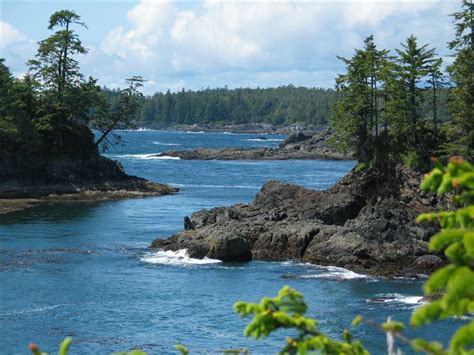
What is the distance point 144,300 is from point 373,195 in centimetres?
2629

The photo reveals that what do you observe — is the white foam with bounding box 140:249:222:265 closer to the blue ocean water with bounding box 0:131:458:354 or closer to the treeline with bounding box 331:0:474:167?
the blue ocean water with bounding box 0:131:458:354

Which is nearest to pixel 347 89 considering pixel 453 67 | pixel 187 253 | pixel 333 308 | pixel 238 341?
pixel 453 67

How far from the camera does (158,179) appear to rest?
104 metres

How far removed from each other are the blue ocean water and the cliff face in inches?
66.4

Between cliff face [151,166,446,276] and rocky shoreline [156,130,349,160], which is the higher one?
rocky shoreline [156,130,349,160]

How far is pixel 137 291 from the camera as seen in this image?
4184cm

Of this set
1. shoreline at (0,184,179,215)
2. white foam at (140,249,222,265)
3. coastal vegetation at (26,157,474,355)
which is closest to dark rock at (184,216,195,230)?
white foam at (140,249,222,265)

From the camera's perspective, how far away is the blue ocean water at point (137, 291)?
108 ft

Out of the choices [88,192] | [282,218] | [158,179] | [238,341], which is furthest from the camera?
[158,179]

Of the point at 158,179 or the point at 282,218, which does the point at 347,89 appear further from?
the point at 158,179

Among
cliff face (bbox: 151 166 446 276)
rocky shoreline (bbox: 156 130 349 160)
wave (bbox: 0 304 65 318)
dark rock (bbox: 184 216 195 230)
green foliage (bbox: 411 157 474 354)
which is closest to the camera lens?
green foliage (bbox: 411 157 474 354)

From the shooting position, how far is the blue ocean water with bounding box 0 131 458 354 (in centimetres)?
3303

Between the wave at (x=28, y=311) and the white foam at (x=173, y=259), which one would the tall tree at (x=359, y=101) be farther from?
the wave at (x=28, y=311)

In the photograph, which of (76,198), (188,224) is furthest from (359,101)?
(76,198)
